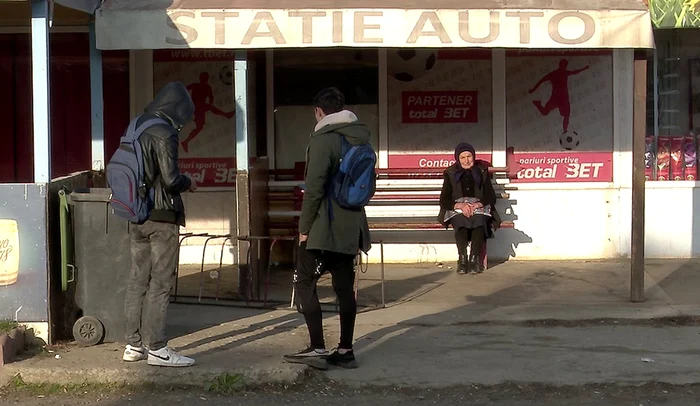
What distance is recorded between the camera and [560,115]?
428 inches

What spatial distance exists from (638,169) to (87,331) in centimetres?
462

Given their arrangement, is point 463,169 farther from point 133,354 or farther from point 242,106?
point 133,354

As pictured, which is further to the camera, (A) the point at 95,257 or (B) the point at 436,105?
(B) the point at 436,105

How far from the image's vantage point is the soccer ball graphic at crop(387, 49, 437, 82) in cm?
1076

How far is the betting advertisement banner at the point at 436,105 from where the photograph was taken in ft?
35.4

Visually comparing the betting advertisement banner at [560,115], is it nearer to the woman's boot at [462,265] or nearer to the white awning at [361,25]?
the woman's boot at [462,265]

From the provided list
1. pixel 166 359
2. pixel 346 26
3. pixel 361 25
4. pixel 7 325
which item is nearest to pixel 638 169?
pixel 361 25

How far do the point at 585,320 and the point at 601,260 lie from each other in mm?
3066

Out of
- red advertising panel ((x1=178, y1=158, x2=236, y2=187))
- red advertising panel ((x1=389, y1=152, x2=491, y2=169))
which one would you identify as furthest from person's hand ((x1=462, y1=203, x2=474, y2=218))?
red advertising panel ((x1=178, y1=158, x2=236, y2=187))

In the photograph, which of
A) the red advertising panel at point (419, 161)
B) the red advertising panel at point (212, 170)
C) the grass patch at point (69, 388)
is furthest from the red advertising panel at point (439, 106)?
the grass patch at point (69, 388)

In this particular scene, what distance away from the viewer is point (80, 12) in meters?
8.00

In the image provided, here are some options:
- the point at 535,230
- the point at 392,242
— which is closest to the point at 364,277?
the point at 392,242

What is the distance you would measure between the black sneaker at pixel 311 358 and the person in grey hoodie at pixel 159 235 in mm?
668

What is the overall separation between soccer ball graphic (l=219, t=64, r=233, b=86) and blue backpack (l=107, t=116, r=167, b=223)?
4.53m
